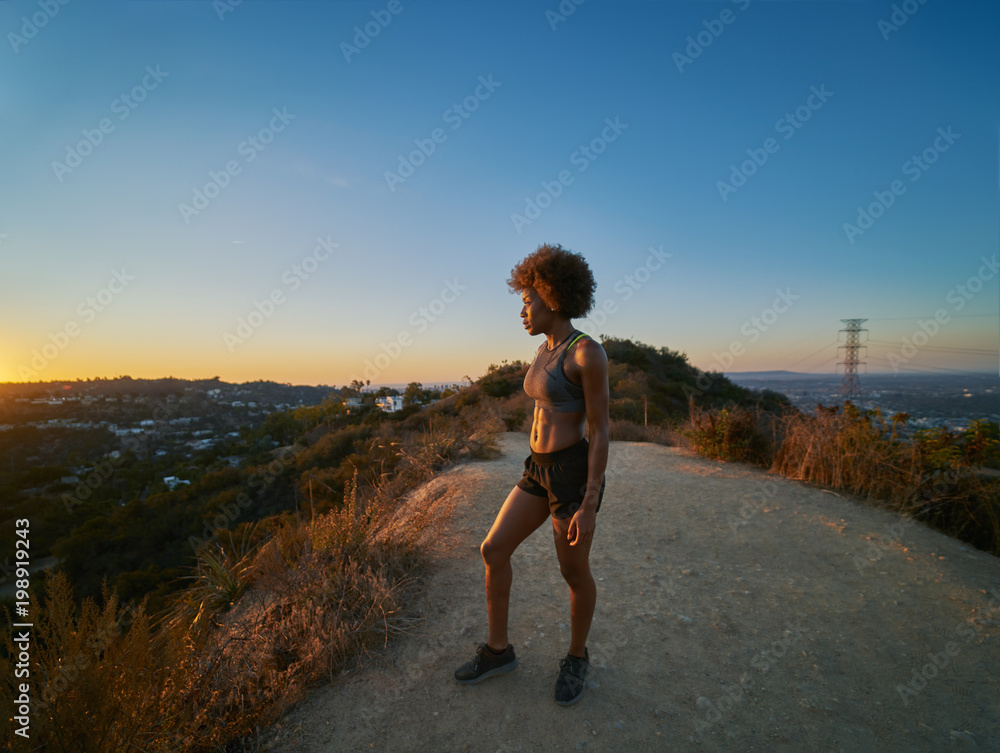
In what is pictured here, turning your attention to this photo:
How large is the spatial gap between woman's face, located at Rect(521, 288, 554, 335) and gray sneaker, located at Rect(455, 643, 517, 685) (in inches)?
71.3

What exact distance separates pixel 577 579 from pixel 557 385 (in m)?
0.97

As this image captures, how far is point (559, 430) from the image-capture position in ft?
7.09

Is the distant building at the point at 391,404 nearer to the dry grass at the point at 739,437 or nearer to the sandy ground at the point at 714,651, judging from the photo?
the dry grass at the point at 739,437

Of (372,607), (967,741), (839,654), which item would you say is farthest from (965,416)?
(372,607)

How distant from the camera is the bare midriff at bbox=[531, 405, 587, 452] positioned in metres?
2.13

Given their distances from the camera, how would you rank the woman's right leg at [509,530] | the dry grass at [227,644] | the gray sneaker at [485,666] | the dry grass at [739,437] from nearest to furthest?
1. the dry grass at [227,644]
2. the woman's right leg at [509,530]
3. the gray sneaker at [485,666]
4. the dry grass at [739,437]

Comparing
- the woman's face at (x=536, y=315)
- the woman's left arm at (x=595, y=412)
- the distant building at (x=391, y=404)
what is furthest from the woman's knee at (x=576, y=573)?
the distant building at (x=391, y=404)

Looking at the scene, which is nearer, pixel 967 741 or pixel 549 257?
pixel 967 741

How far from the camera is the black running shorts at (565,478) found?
6.82 feet

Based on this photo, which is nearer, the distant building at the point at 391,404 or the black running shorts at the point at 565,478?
the black running shorts at the point at 565,478

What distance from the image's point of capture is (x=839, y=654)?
8.98 ft

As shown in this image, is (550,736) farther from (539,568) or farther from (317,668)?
(539,568)

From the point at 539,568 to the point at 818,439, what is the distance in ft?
15.2

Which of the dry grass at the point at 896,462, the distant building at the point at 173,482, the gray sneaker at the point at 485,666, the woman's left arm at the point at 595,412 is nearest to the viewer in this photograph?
the woman's left arm at the point at 595,412
